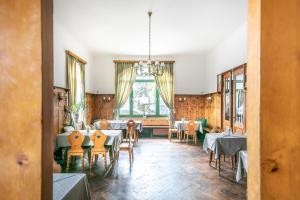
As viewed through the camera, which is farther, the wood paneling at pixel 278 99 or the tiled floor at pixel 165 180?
the tiled floor at pixel 165 180

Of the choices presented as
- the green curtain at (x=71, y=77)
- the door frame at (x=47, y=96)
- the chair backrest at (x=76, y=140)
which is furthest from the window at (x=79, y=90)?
the door frame at (x=47, y=96)

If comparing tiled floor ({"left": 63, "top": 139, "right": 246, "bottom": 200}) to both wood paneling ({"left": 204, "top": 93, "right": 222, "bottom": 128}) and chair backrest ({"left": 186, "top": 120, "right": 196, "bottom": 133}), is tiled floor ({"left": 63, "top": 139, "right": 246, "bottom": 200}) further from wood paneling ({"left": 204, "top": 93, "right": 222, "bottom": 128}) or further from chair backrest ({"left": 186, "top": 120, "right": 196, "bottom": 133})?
wood paneling ({"left": 204, "top": 93, "right": 222, "bottom": 128})

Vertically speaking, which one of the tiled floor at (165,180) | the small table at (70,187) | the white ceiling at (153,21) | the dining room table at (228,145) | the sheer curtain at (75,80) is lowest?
the tiled floor at (165,180)

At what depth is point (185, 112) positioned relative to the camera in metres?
8.91

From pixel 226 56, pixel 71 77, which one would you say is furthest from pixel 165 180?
pixel 226 56

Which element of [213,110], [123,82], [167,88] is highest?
[123,82]

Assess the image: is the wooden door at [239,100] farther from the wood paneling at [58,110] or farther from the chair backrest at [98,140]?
the wood paneling at [58,110]

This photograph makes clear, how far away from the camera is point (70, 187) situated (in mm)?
1626

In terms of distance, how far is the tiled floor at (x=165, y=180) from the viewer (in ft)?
10.5

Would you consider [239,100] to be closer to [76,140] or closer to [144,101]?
[76,140]

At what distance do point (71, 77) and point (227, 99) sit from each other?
483 cm

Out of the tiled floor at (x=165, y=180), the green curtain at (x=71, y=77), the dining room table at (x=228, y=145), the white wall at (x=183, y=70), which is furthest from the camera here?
the white wall at (x=183, y=70)

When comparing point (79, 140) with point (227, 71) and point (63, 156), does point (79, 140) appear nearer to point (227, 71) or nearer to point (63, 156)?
point (63, 156)

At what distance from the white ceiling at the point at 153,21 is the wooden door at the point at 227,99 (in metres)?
1.30
